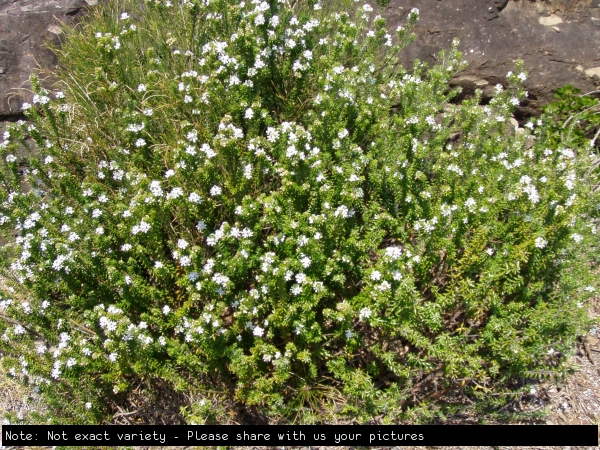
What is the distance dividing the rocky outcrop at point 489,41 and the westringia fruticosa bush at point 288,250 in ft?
3.44

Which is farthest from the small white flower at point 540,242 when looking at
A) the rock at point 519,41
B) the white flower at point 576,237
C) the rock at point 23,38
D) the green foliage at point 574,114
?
the rock at point 23,38

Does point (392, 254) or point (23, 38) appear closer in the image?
point (392, 254)

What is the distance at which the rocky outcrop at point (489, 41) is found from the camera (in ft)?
16.4

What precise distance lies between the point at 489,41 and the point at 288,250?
3511 mm

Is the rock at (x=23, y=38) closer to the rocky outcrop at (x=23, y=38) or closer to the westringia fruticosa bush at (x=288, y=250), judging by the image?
the rocky outcrop at (x=23, y=38)

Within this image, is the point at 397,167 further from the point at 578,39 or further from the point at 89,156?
the point at 578,39

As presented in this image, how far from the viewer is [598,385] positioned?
11.6ft

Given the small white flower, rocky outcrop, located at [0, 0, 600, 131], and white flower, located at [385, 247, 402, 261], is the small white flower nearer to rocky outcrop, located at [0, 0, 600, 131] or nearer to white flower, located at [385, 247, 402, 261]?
white flower, located at [385, 247, 402, 261]

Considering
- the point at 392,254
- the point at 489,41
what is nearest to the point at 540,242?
the point at 392,254

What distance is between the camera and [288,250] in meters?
3.12

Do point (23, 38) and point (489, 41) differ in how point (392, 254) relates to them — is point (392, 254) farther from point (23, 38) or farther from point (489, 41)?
point (23, 38)

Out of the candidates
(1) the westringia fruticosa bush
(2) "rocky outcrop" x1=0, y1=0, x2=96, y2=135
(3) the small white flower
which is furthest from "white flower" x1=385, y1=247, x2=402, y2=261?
(2) "rocky outcrop" x1=0, y1=0, x2=96, y2=135

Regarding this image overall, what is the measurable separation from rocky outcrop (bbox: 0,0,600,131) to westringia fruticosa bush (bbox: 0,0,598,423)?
1.05m

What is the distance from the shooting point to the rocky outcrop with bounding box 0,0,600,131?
4996 mm
